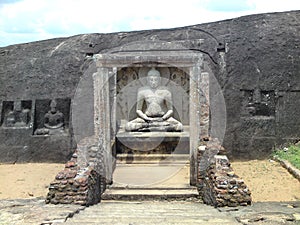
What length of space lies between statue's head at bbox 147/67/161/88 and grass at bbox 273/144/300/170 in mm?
3317

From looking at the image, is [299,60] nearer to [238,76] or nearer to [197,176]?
[238,76]

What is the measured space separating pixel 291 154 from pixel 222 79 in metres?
2.45

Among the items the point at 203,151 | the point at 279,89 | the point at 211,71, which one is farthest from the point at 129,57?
the point at 279,89

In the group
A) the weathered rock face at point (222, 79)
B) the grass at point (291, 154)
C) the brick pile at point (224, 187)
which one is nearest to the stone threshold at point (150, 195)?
the brick pile at point (224, 187)

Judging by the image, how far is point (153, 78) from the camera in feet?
35.1

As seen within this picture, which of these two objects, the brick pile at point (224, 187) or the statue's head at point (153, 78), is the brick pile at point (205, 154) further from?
the statue's head at point (153, 78)

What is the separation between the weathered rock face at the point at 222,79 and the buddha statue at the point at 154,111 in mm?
1418

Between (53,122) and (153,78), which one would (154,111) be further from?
(53,122)

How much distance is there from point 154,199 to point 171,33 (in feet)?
18.4

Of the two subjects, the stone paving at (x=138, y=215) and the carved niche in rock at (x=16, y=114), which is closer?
the stone paving at (x=138, y=215)

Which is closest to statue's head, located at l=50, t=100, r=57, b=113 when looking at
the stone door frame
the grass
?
the stone door frame

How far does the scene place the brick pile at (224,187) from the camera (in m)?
6.89

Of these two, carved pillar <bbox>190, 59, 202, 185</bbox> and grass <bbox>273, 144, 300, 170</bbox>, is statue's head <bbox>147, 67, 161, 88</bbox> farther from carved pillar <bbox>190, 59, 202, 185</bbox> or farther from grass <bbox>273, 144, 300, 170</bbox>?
grass <bbox>273, 144, 300, 170</bbox>

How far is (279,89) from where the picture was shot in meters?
11.9
